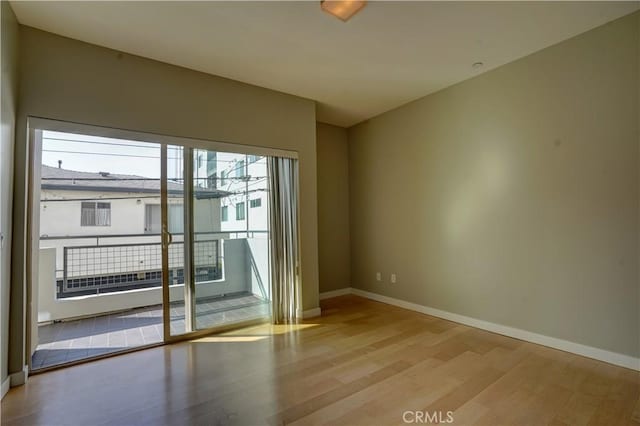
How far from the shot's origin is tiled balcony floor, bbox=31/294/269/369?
284cm

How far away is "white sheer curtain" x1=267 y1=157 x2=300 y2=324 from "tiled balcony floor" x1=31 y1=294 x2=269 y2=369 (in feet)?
0.75

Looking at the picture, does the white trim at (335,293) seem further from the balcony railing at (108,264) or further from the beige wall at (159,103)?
the balcony railing at (108,264)

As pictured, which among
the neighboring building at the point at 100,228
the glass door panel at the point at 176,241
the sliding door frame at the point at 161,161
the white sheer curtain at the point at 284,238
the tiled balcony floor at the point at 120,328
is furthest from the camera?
the neighboring building at the point at 100,228

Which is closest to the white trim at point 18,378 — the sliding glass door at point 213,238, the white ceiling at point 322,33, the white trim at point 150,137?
the sliding glass door at point 213,238

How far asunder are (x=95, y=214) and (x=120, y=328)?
223 cm

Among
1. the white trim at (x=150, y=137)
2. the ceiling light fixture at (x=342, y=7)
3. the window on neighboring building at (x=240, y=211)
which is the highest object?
the ceiling light fixture at (x=342, y=7)

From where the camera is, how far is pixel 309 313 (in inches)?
149

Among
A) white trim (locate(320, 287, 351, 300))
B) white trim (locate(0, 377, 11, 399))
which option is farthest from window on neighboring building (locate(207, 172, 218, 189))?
white trim (locate(320, 287, 351, 300))

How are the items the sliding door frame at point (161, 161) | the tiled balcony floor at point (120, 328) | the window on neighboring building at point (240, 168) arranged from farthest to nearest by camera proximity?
the window on neighboring building at point (240, 168) < the tiled balcony floor at point (120, 328) < the sliding door frame at point (161, 161)

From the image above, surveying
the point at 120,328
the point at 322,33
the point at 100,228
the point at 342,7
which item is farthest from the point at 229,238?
the point at 100,228

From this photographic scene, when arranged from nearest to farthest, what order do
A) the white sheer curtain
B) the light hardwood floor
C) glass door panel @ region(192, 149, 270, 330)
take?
the light hardwood floor, glass door panel @ region(192, 149, 270, 330), the white sheer curtain

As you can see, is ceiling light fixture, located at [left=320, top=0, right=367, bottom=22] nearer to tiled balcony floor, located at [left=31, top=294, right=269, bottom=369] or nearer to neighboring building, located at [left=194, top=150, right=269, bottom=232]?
neighboring building, located at [left=194, top=150, right=269, bottom=232]

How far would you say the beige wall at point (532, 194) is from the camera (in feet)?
7.84

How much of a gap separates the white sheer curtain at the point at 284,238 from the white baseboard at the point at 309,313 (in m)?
0.07
